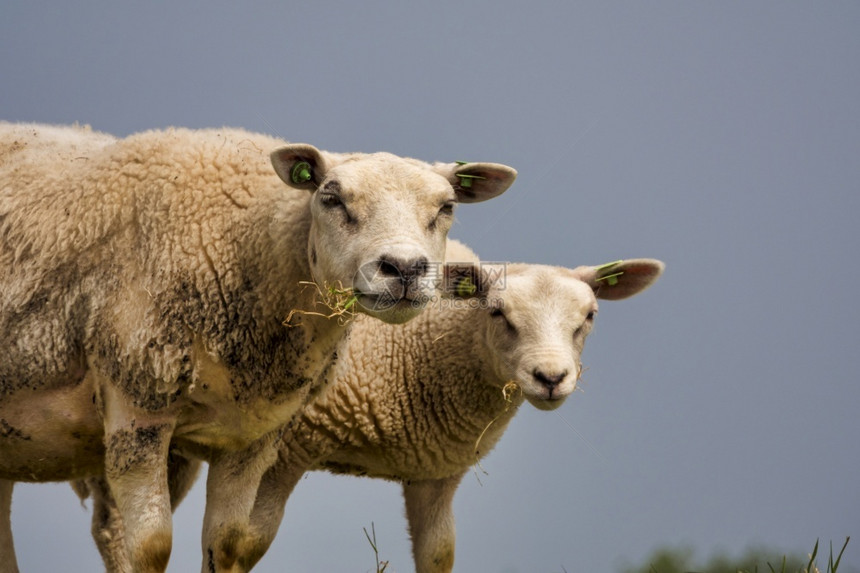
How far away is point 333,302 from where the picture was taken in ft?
20.1

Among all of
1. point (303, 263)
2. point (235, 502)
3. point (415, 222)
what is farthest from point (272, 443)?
point (415, 222)

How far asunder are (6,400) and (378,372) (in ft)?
8.66

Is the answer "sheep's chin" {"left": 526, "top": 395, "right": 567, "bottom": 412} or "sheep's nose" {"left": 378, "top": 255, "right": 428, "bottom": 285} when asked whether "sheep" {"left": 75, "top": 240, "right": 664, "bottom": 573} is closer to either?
"sheep's chin" {"left": 526, "top": 395, "right": 567, "bottom": 412}

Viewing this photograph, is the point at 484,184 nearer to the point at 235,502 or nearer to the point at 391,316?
the point at 391,316

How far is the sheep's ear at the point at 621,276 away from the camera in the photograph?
8.51m

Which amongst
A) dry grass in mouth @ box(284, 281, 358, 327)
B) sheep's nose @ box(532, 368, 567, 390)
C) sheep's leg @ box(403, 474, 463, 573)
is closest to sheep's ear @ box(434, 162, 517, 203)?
dry grass in mouth @ box(284, 281, 358, 327)

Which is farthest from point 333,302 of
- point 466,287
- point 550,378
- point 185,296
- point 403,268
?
point 466,287

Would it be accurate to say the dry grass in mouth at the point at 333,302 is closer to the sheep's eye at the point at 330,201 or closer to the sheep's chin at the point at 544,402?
the sheep's eye at the point at 330,201

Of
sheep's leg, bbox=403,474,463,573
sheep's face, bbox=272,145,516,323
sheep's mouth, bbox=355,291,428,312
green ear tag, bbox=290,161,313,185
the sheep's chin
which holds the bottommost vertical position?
sheep's leg, bbox=403,474,463,573

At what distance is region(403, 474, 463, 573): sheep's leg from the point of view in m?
8.73

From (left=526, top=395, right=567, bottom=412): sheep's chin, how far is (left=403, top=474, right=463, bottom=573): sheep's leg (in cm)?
142

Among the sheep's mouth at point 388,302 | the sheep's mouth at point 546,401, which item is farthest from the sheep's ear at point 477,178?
the sheep's mouth at point 546,401

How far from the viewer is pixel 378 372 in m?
8.41

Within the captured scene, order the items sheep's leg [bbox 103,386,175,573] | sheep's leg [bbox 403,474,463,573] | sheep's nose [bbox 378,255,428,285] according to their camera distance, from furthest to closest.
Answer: sheep's leg [bbox 403,474,463,573], sheep's leg [bbox 103,386,175,573], sheep's nose [bbox 378,255,428,285]
